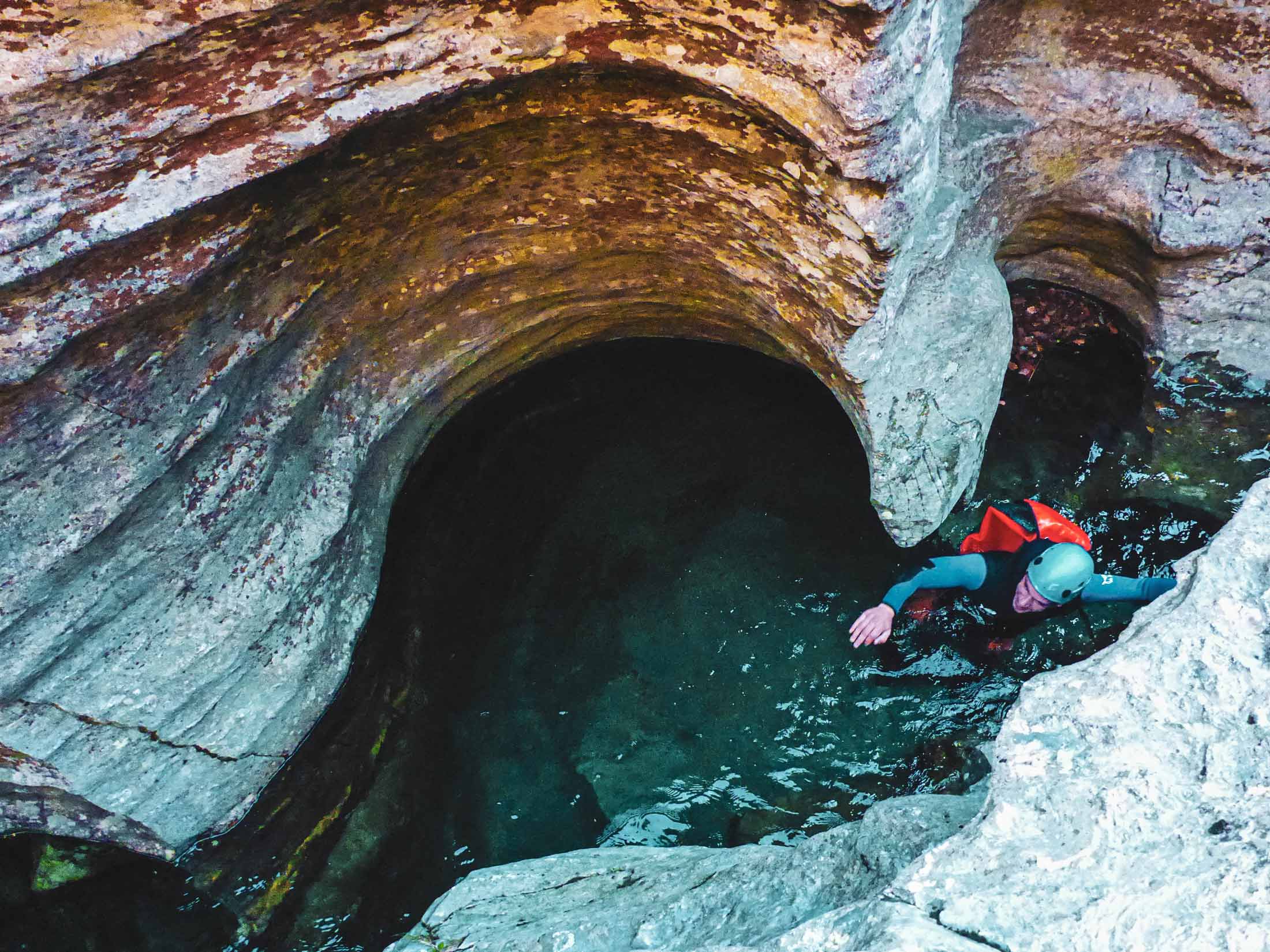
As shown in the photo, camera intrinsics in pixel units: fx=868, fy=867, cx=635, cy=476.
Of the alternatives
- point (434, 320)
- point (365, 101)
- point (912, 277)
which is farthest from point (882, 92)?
point (434, 320)

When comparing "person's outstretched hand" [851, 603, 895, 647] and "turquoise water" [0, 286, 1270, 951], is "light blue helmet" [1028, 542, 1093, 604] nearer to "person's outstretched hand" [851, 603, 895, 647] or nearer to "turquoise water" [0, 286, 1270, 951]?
"person's outstretched hand" [851, 603, 895, 647]

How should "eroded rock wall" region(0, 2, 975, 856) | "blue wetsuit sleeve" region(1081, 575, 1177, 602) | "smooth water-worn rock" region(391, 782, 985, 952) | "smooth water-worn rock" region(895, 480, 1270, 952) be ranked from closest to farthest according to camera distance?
"smooth water-worn rock" region(895, 480, 1270, 952), "smooth water-worn rock" region(391, 782, 985, 952), "eroded rock wall" region(0, 2, 975, 856), "blue wetsuit sleeve" region(1081, 575, 1177, 602)

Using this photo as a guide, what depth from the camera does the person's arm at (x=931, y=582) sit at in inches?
138

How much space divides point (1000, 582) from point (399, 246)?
2.87 m

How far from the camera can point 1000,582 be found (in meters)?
3.59

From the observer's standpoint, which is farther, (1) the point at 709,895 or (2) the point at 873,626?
(2) the point at 873,626

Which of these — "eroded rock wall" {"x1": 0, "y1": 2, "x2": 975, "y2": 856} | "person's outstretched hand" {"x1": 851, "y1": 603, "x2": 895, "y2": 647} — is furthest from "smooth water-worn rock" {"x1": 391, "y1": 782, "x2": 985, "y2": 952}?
"eroded rock wall" {"x1": 0, "y1": 2, "x2": 975, "y2": 856}

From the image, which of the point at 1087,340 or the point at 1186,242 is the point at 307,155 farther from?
the point at 1087,340

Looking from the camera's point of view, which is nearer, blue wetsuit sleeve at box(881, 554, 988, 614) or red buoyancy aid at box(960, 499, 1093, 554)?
red buoyancy aid at box(960, 499, 1093, 554)

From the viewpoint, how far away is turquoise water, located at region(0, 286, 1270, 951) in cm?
377

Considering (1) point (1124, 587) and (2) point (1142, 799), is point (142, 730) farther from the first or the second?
(1) point (1124, 587)

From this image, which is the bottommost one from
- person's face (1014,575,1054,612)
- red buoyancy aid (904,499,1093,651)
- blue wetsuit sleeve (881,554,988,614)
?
person's face (1014,575,1054,612)

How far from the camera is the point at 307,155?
2.76 m

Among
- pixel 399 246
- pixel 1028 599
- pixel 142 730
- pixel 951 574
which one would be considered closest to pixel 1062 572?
pixel 1028 599
